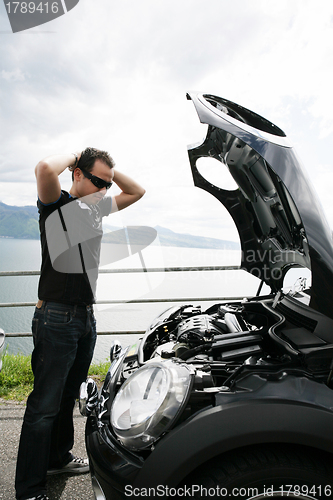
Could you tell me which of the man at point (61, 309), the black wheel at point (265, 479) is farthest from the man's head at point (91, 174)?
the black wheel at point (265, 479)

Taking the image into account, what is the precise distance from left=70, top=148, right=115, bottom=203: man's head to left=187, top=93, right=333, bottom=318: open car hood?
1.78 ft

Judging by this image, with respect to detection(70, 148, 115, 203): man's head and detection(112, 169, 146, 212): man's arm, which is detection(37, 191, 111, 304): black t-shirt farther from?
detection(112, 169, 146, 212): man's arm

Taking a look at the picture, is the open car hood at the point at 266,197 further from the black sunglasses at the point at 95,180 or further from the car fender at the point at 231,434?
the black sunglasses at the point at 95,180

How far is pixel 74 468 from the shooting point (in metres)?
2.09

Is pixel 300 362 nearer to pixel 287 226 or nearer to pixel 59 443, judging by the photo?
pixel 287 226

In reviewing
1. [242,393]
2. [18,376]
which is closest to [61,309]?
[242,393]

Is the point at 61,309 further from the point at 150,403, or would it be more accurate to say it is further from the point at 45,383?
the point at 150,403

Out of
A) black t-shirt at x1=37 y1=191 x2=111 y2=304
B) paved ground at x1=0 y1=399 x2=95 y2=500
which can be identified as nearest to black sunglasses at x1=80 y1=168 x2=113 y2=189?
black t-shirt at x1=37 y1=191 x2=111 y2=304

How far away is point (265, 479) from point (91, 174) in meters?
1.69

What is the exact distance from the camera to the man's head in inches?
77.1

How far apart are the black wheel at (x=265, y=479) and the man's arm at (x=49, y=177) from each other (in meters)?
1.46

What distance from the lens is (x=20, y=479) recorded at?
67.4 inches

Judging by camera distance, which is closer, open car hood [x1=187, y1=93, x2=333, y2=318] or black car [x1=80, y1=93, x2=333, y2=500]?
black car [x1=80, y1=93, x2=333, y2=500]

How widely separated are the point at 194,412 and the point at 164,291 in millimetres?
2466
